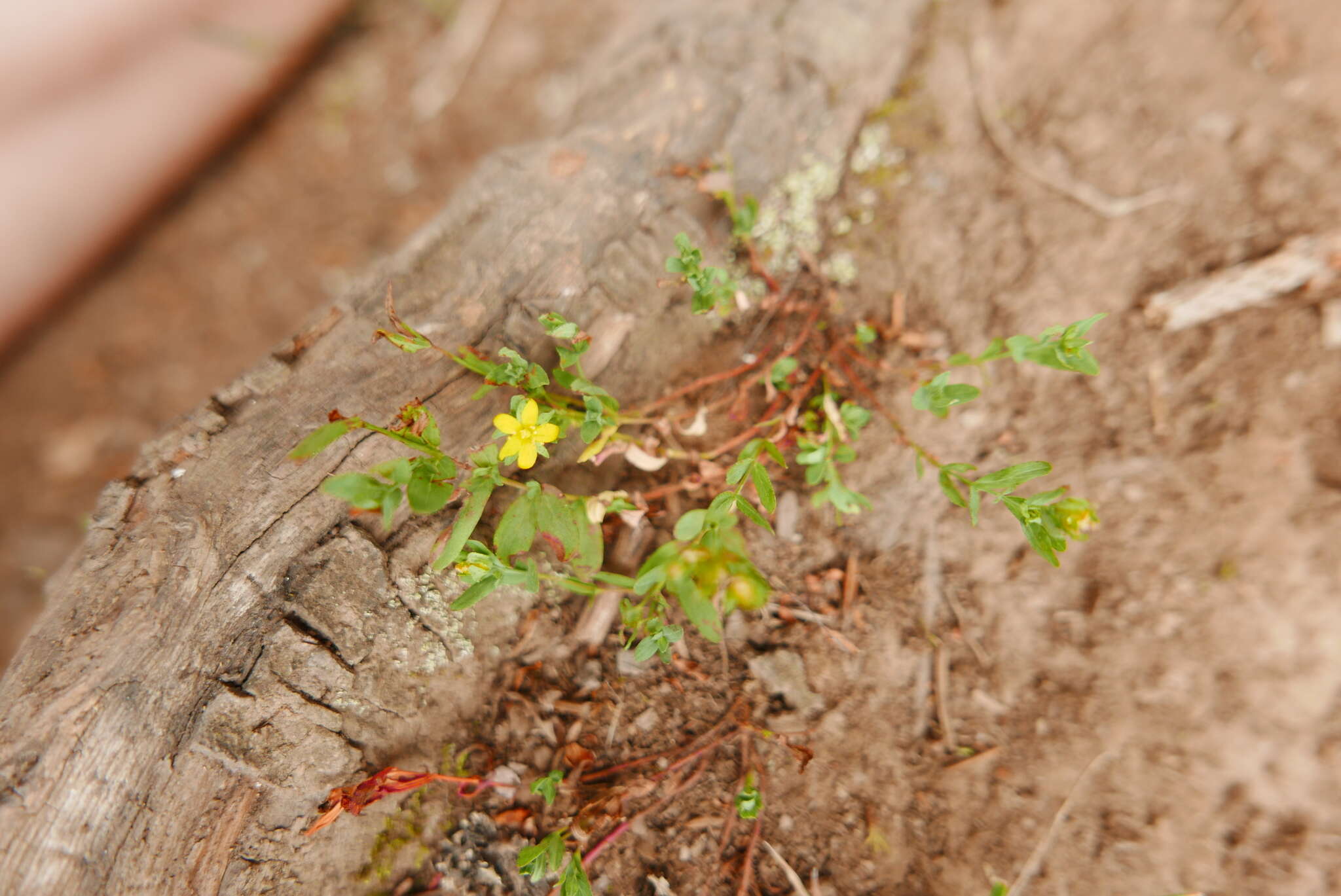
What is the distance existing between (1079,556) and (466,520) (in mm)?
2168

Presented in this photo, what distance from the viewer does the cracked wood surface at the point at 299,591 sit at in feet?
6.06

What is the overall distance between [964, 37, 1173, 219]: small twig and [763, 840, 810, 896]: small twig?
2.67m

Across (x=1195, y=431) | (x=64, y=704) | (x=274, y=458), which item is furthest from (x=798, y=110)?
(x=64, y=704)

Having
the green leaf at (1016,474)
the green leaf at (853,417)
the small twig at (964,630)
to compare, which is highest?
the green leaf at (853,417)

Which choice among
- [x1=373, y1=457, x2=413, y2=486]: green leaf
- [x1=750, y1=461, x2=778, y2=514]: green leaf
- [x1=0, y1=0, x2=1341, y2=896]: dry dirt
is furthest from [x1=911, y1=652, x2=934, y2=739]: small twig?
[x1=373, y1=457, x2=413, y2=486]: green leaf

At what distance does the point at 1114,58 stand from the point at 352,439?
3.30m

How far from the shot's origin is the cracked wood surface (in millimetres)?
1848

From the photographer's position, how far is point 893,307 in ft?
8.80

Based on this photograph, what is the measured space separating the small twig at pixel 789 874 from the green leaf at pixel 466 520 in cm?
144

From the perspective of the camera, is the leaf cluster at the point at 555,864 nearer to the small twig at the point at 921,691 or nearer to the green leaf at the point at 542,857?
the green leaf at the point at 542,857

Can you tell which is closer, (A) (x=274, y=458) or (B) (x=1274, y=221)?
(A) (x=274, y=458)

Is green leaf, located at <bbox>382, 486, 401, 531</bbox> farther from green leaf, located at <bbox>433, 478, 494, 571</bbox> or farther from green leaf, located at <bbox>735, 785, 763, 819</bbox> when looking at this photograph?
green leaf, located at <bbox>735, 785, 763, 819</bbox>

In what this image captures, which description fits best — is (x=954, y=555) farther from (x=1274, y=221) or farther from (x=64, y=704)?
(x=64, y=704)

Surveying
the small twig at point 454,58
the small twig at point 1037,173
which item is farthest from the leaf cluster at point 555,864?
the small twig at point 454,58
